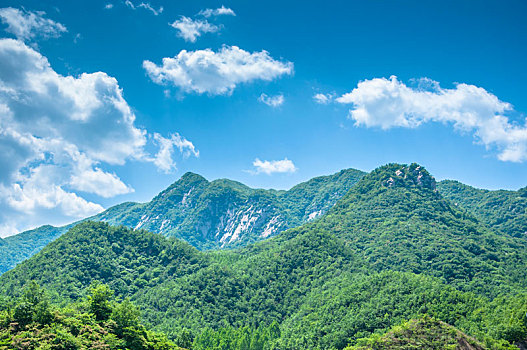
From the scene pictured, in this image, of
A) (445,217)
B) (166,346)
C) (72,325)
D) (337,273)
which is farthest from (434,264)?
(72,325)

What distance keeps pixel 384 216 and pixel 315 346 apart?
359ft

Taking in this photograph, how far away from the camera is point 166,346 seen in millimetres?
49219

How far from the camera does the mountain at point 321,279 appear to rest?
82.3 meters

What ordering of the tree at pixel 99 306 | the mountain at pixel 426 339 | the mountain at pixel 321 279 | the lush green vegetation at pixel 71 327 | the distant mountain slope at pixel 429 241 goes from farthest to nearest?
the distant mountain slope at pixel 429 241 < the mountain at pixel 321 279 < the mountain at pixel 426 339 < the tree at pixel 99 306 < the lush green vegetation at pixel 71 327

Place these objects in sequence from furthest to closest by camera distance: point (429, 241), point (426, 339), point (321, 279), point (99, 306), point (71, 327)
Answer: point (429, 241), point (321, 279), point (426, 339), point (99, 306), point (71, 327)

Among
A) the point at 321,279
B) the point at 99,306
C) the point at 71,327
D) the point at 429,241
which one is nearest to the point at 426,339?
the point at 99,306

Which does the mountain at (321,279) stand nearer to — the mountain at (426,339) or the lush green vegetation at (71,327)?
the mountain at (426,339)

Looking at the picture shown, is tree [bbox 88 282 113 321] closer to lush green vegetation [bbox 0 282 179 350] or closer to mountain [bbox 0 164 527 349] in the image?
lush green vegetation [bbox 0 282 179 350]

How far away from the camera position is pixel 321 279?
127 meters

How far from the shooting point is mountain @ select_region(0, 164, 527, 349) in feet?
270

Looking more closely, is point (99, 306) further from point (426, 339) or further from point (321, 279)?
point (321, 279)

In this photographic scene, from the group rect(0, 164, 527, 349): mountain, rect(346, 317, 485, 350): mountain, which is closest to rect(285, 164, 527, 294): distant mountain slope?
rect(0, 164, 527, 349): mountain

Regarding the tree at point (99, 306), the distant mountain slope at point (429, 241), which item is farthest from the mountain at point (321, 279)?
the tree at point (99, 306)

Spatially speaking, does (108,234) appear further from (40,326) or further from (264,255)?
(40,326)
